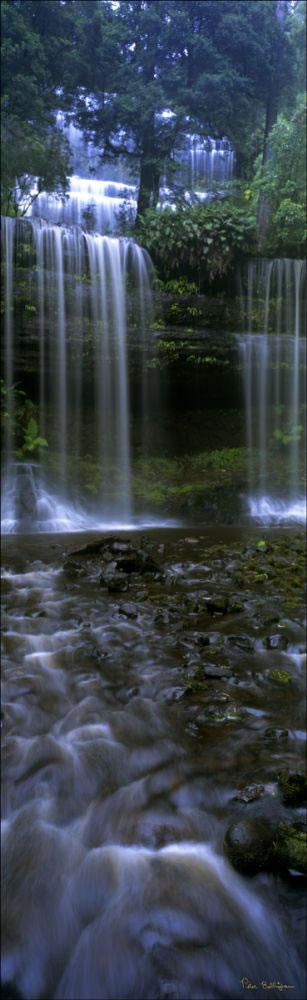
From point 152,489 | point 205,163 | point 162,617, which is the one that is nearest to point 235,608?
point 162,617

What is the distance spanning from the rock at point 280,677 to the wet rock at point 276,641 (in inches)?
14.4

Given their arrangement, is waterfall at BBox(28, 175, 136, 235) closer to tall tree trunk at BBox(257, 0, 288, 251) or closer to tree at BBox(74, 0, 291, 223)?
tree at BBox(74, 0, 291, 223)

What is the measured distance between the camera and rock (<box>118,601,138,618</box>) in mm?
4512

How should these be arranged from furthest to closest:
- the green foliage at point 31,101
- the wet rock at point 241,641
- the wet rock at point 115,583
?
the green foliage at point 31,101 < the wet rock at point 115,583 < the wet rock at point 241,641

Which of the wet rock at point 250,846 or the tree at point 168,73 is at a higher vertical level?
the tree at point 168,73

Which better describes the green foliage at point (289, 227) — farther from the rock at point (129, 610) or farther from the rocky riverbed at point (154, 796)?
the rock at point (129, 610)

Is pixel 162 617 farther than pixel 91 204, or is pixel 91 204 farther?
pixel 91 204

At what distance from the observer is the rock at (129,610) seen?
178 inches

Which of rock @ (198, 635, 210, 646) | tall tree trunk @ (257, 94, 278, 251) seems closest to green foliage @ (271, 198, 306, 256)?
tall tree trunk @ (257, 94, 278, 251)

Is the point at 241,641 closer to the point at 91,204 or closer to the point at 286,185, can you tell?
the point at 91,204

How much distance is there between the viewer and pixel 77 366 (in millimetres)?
11328

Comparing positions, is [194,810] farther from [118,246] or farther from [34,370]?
[118,246]

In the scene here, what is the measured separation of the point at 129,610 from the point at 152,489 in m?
6.86

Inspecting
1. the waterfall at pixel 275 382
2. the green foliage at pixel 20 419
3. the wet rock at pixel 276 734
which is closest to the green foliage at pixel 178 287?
the waterfall at pixel 275 382
